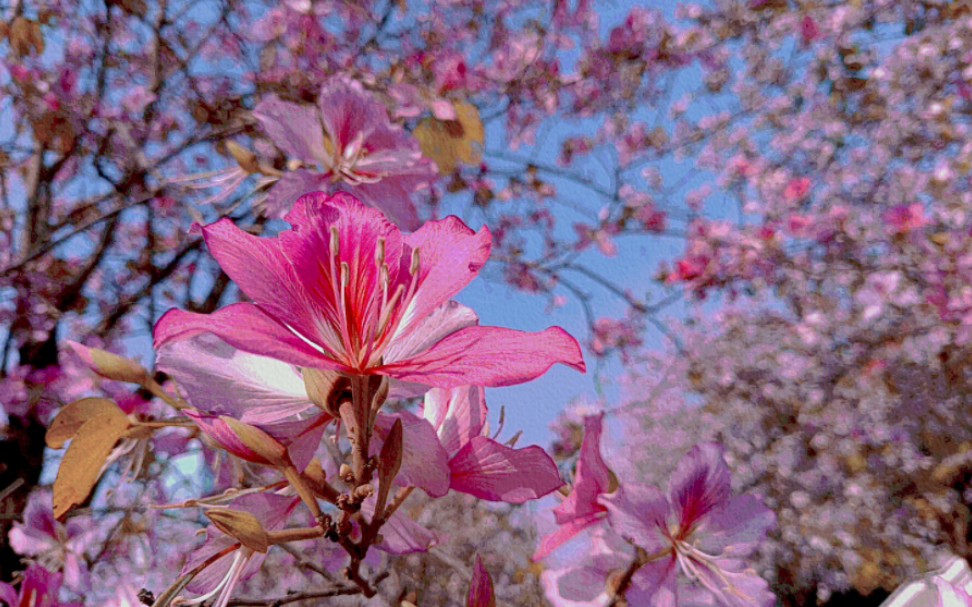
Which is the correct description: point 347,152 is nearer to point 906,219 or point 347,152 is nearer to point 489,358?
point 489,358

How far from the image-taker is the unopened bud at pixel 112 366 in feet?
1.32

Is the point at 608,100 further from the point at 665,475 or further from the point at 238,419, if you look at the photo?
the point at 238,419

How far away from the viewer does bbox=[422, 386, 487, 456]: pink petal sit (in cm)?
37

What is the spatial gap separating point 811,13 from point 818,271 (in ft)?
5.06

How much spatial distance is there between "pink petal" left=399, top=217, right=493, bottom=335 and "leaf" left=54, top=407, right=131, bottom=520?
231 mm

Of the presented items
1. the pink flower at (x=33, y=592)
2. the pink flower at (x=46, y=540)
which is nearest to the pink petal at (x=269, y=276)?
the pink flower at (x=33, y=592)

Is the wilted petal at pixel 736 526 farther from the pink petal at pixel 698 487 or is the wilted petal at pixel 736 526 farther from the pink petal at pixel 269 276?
the pink petal at pixel 269 276

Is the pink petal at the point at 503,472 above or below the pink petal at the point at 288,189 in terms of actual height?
below

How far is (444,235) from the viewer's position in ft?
1.08

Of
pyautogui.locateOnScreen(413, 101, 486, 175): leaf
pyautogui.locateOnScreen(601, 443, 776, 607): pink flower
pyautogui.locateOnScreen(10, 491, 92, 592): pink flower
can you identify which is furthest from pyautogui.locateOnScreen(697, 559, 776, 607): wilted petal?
pyautogui.locateOnScreen(10, 491, 92, 592): pink flower

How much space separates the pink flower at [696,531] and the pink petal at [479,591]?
0.10 metres

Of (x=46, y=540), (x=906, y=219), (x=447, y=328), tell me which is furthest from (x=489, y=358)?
(x=906, y=219)

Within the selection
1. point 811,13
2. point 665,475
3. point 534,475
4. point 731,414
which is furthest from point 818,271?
point 534,475

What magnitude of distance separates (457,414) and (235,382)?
13 centimetres
